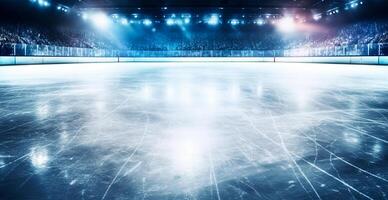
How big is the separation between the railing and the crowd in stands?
0.71 metres

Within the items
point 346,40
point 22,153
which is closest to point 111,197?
point 22,153

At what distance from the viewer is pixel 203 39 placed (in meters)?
32.7

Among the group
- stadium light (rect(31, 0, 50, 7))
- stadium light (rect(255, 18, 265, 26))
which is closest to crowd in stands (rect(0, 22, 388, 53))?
stadium light (rect(255, 18, 265, 26))

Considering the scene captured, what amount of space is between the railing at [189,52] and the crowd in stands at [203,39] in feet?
2.33

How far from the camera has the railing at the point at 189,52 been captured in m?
19.2

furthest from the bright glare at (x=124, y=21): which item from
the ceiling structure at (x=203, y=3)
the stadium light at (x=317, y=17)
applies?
the stadium light at (x=317, y=17)

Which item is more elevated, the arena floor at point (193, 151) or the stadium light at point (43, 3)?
the stadium light at point (43, 3)

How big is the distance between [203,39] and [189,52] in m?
2.43

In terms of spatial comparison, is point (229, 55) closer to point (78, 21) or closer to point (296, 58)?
point (296, 58)

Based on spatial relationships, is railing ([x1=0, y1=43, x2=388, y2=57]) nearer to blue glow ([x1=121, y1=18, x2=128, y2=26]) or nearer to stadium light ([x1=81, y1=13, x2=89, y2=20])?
blue glow ([x1=121, y1=18, x2=128, y2=26])

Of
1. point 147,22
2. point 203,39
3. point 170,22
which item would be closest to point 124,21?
point 147,22

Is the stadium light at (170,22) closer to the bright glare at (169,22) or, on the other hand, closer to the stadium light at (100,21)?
the bright glare at (169,22)

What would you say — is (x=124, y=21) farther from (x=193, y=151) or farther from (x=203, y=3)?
(x=193, y=151)

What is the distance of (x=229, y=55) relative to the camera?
102 ft
